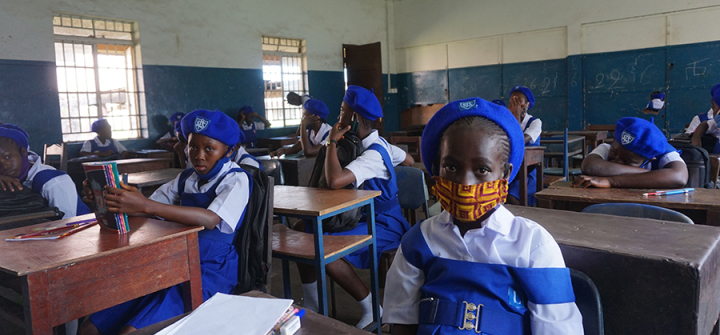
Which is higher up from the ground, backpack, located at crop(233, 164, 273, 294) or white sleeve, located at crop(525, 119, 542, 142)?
white sleeve, located at crop(525, 119, 542, 142)

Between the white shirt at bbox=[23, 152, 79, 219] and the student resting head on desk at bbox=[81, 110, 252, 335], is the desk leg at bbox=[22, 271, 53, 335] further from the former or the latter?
the white shirt at bbox=[23, 152, 79, 219]

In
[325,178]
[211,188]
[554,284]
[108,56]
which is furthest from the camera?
[108,56]

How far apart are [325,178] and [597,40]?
25.1 ft

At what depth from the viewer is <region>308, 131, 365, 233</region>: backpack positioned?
2.50 metres

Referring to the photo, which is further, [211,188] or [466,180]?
[211,188]

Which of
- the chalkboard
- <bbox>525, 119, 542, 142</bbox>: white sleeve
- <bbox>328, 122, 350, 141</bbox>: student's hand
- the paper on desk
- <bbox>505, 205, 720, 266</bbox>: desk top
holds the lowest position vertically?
the paper on desk

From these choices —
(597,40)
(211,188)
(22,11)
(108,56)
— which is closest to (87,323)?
(211,188)

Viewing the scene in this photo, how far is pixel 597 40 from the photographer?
859 cm

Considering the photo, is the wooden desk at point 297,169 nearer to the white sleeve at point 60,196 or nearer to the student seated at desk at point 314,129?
the student seated at desk at point 314,129

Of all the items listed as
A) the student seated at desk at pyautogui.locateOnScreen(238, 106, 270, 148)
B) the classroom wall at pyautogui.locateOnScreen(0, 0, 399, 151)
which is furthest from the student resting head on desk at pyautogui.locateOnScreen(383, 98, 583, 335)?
the student seated at desk at pyautogui.locateOnScreen(238, 106, 270, 148)

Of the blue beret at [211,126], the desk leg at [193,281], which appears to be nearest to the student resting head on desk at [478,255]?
the desk leg at [193,281]

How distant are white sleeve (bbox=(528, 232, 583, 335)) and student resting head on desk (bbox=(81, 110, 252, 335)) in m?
1.25

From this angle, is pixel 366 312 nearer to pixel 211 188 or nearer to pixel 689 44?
pixel 211 188

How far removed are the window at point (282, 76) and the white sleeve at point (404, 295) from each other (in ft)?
26.7
